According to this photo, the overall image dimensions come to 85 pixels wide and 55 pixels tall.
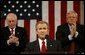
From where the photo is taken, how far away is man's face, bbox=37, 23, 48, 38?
9.76 feet

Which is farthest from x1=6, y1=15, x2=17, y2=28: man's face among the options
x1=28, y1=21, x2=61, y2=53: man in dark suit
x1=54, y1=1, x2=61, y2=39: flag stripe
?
x1=54, y1=1, x2=61, y2=39: flag stripe

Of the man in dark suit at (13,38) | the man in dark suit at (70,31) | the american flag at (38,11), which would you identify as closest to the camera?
the man in dark suit at (13,38)

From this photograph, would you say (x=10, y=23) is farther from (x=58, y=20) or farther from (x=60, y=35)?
(x=58, y=20)

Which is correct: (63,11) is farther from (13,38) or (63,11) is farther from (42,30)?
(42,30)

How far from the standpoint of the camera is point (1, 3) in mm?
4383

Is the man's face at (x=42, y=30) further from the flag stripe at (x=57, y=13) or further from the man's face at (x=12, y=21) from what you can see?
the flag stripe at (x=57, y=13)

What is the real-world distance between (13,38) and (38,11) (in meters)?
1.38

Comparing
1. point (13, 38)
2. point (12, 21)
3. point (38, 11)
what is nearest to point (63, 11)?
point (38, 11)

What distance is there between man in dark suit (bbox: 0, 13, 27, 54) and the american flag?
1.01 meters

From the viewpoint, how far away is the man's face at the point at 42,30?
297cm

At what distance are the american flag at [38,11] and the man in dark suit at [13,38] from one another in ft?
3.32

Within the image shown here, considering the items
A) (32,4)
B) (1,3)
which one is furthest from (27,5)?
(1,3)

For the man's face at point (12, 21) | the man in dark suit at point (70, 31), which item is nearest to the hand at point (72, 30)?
the man in dark suit at point (70, 31)

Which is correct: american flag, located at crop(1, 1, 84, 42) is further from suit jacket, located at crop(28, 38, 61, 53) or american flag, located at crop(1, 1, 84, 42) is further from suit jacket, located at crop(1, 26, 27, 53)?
suit jacket, located at crop(28, 38, 61, 53)
